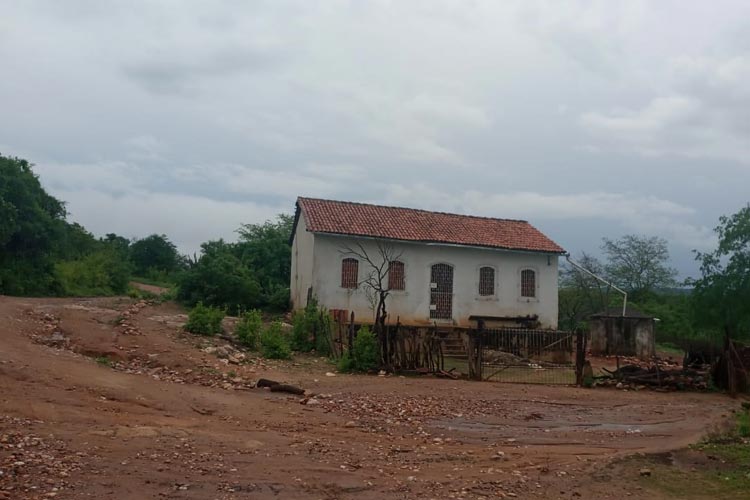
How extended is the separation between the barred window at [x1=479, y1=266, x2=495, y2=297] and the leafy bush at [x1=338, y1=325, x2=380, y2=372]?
548 inches

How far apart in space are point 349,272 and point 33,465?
21.6 meters

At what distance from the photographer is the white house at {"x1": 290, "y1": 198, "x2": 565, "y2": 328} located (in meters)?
28.3

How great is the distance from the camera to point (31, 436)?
8.16 metres

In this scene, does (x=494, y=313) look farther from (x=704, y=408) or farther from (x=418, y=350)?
(x=704, y=408)

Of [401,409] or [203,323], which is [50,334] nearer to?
[203,323]

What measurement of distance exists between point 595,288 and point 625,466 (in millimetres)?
40658

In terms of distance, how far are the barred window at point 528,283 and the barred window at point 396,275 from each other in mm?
5855

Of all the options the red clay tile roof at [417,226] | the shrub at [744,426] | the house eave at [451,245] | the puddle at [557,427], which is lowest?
the puddle at [557,427]

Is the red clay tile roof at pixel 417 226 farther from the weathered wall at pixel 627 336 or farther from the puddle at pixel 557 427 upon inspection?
the puddle at pixel 557 427

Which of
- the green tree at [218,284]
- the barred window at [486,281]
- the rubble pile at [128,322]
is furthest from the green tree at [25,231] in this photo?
the barred window at [486,281]

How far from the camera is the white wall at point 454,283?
1110 inches

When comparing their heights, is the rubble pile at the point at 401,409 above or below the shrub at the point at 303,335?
below

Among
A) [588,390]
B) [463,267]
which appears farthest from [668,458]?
[463,267]

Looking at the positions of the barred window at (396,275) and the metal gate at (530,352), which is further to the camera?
the barred window at (396,275)
